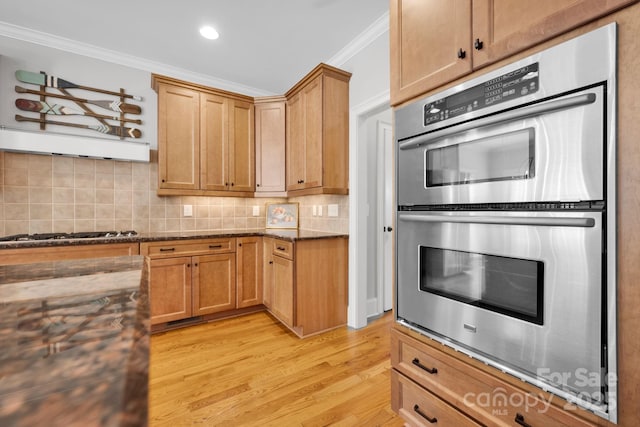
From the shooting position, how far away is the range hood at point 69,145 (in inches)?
88.5

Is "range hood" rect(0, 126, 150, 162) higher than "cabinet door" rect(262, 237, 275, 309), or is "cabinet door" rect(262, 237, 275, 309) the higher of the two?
"range hood" rect(0, 126, 150, 162)

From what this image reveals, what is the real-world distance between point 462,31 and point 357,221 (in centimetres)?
173

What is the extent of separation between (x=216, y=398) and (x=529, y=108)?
2083 mm

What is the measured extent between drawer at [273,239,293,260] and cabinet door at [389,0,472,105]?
1.52m

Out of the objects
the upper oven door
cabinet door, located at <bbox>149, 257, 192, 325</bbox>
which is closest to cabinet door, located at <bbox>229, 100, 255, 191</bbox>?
cabinet door, located at <bbox>149, 257, 192, 325</bbox>

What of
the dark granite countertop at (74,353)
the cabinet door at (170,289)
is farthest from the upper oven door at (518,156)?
the cabinet door at (170,289)

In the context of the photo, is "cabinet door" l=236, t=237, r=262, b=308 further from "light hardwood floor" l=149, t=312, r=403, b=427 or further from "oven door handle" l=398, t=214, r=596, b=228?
"oven door handle" l=398, t=214, r=596, b=228

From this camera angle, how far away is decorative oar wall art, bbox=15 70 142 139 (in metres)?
2.55

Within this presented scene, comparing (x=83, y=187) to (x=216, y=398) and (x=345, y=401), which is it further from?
(x=345, y=401)

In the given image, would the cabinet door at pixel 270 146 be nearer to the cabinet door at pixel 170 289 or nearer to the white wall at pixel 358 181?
the white wall at pixel 358 181

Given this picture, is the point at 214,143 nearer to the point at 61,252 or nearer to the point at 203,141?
the point at 203,141

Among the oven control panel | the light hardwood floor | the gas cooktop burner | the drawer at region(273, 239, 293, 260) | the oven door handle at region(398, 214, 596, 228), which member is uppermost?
the oven control panel

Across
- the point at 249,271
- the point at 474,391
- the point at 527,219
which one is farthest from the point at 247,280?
the point at 527,219

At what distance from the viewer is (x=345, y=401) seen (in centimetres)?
169
